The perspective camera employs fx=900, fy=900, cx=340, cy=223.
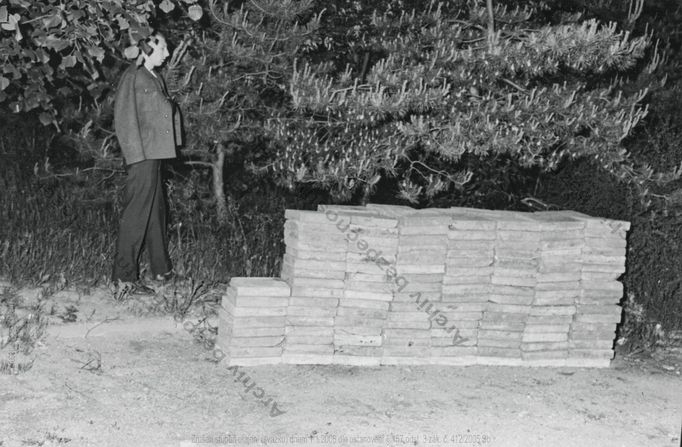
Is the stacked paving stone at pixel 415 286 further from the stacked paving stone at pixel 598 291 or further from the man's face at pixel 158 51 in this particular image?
the man's face at pixel 158 51

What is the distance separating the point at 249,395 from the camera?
510 cm

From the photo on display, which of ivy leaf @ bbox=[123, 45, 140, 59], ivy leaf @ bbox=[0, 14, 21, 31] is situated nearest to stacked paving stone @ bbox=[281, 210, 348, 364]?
ivy leaf @ bbox=[123, 45, 140, 59]

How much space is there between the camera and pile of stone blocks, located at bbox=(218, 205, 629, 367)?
5539mm

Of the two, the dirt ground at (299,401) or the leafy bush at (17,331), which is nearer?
the dirt ground at (299,401)

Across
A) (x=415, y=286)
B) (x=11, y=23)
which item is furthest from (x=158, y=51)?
(x=415, y=286)

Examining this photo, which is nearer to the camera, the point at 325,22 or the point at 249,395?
the point at 249,395

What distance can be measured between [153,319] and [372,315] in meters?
1.66

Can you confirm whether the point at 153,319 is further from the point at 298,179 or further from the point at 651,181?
the point at 651,181

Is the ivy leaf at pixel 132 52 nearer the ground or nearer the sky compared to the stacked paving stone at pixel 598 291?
nearer the sky

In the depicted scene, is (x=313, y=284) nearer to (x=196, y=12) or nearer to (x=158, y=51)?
(x=196, y=12)

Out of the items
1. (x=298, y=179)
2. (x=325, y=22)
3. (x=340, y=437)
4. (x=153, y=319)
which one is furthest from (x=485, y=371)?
(x=325, y=22)

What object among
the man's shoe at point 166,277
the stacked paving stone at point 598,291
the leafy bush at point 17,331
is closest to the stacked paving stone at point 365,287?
the stacked paving stone at point 598,291

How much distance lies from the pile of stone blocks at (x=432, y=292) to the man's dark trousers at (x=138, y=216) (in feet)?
4.09

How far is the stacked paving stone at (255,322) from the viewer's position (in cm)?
548
